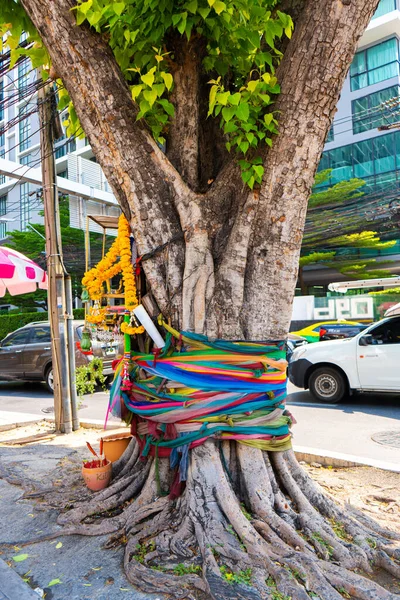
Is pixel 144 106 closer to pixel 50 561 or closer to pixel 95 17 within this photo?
pixel 95 17

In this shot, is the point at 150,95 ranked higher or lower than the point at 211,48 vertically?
lower

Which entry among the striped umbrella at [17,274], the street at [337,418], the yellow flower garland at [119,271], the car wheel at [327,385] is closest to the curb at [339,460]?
the street at [337,418]

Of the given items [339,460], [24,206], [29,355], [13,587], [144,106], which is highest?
[24,206]

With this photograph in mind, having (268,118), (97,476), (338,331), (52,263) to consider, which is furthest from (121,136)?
(338,331)

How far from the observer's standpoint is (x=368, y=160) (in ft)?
92.6

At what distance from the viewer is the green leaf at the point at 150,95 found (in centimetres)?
302

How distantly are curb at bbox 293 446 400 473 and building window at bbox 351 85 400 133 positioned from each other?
26131 millimetres

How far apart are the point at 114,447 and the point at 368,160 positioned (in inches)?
1109

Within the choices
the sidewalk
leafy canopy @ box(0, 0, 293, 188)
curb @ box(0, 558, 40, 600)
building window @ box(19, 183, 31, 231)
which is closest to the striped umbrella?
the sidewalk

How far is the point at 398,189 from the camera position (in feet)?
81.7

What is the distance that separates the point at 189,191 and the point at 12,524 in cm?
279

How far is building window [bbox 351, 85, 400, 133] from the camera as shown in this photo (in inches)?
1065

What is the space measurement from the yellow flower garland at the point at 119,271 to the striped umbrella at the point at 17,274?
424cm

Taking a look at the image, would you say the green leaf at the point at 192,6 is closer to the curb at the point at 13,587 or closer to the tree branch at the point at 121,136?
the tree branch at the point at 121,136
